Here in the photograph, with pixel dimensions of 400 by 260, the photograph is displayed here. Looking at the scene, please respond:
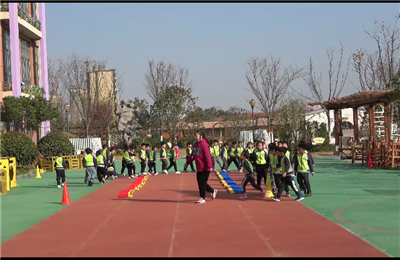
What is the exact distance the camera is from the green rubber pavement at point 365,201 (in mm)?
8430

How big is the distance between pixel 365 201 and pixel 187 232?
5.84m

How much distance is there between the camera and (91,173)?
18.8 m

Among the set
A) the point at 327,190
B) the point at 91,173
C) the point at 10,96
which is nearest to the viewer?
the point at 327,190

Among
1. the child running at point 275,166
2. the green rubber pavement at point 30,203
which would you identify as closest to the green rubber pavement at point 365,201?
the child running at point 275,166

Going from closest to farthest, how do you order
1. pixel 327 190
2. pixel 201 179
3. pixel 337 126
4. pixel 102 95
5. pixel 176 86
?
pixel 201 179 < pixel 327 190 < pixel 337 126 < pixel 176 86 < pixel 102 95

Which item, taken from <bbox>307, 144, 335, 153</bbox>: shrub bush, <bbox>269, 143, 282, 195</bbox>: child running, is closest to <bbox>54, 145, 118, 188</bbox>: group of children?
<bbox>269, 143, 282, 195</bbox>: child running

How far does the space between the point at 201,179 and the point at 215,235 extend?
4461 mm

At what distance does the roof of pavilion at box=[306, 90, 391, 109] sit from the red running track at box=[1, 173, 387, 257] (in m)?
12.9

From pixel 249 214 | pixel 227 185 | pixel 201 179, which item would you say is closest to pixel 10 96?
pixel 227 185

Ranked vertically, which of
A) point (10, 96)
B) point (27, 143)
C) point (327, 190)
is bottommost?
point (327, 190)

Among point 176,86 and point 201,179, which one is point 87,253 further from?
point 176,86

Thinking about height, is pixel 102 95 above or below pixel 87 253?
above

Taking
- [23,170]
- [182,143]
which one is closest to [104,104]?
[182,143]

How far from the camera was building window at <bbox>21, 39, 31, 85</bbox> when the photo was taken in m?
31.0
